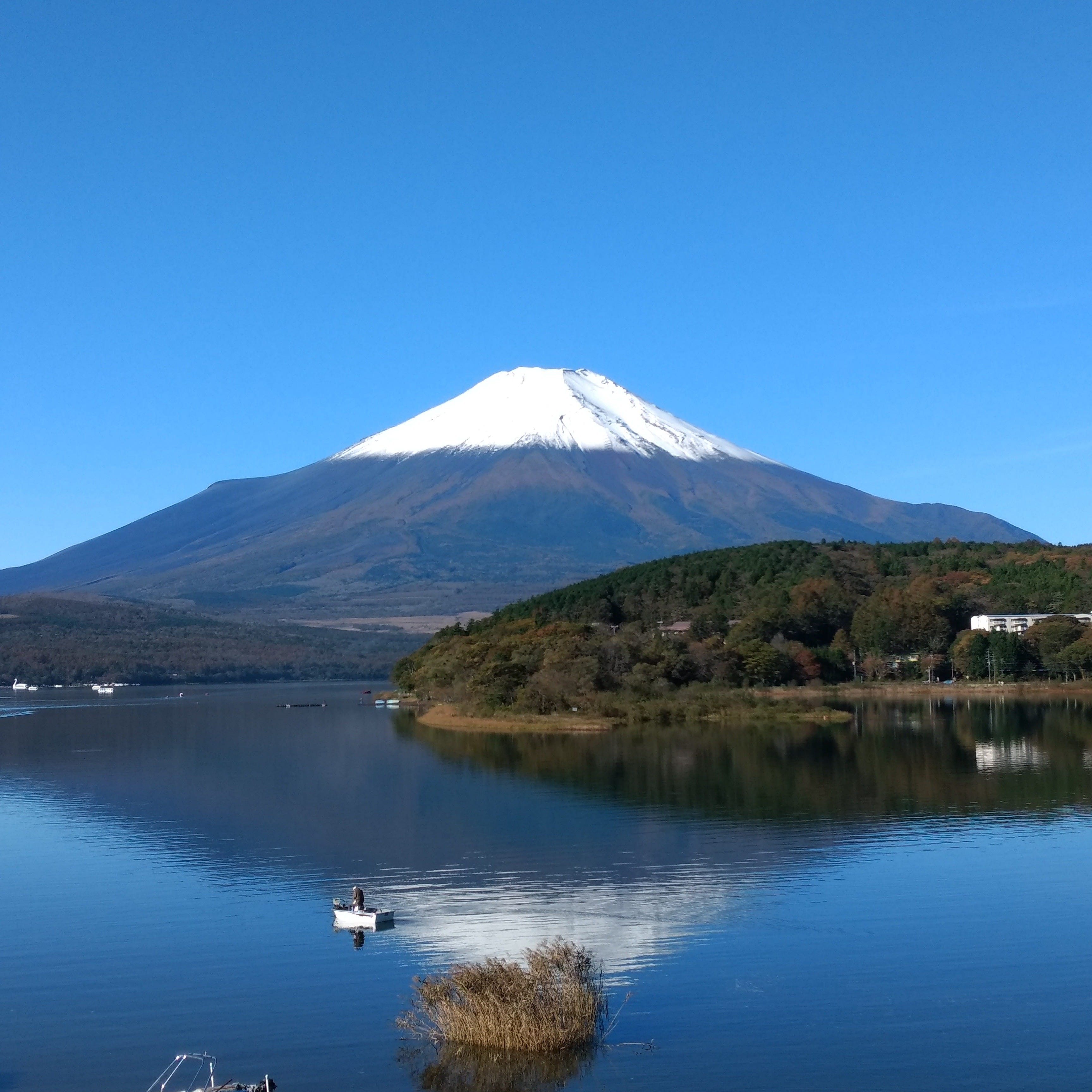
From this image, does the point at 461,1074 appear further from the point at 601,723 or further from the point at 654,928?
the point at 601,723

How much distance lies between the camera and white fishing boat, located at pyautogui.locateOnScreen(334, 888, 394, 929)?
1595 cm

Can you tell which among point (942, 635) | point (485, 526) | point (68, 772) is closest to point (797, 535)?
point (485, 526)

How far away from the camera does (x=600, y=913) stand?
16.5 metres

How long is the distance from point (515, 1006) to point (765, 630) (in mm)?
53386

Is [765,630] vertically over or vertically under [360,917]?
over

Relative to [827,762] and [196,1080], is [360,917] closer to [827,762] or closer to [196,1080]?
[196,1080]

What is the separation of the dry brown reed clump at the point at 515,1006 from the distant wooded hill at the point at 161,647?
98428 mm

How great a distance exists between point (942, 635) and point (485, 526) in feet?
425

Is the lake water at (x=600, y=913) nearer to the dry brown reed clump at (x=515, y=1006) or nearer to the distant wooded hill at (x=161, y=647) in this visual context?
the dry brown reed clump at (x=515, y=1006)

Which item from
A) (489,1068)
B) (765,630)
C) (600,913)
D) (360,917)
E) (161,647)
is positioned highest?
(161,647)

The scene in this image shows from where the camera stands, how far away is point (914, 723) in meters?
45.6

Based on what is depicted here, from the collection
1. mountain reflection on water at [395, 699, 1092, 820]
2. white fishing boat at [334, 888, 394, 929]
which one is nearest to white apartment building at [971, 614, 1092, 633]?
mountain reflection on water at [395, 699, 1092, 820]

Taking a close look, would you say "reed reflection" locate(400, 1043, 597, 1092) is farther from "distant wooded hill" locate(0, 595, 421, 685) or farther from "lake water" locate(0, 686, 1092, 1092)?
"distant wooded hill" locate(0, 595, 421, 685)

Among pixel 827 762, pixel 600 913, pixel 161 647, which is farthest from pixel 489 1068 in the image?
pixel 161 647
